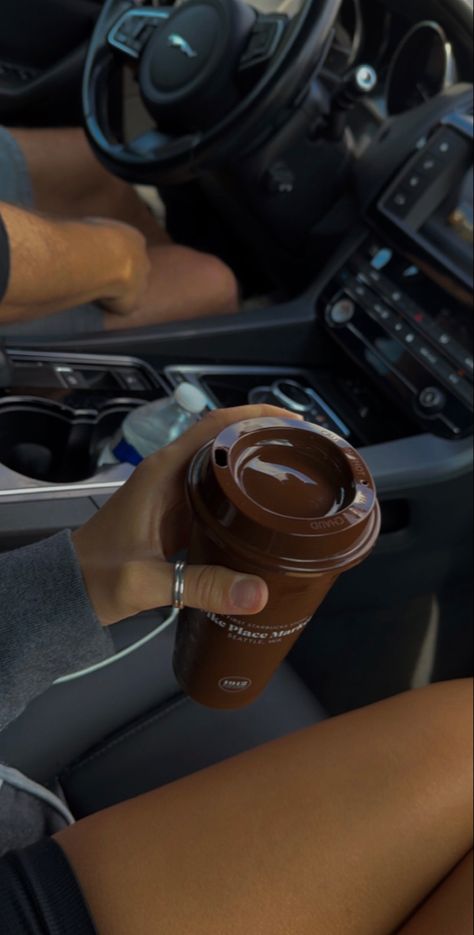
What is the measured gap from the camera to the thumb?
20.8 inches

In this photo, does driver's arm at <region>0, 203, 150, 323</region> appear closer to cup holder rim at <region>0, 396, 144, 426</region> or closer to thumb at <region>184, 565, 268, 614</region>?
cup holder rim at <region>0, 396, 144, 426</region>

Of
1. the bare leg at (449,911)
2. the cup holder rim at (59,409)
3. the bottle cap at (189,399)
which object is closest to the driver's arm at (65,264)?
the cup holder rim at (59,409)

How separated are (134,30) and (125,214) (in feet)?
1.31

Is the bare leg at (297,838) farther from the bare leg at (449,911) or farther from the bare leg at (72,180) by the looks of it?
the bare leg at (72,180)

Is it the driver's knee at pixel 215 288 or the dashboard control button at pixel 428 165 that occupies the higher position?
the dashboard control button at pixel 428 165

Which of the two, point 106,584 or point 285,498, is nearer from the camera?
point 285,498

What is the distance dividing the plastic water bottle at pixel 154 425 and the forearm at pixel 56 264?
0.19 meters

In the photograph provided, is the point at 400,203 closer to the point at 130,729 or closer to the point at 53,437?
the point at 53,437

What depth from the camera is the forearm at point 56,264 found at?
974 mm

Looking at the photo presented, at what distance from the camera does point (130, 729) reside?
2.95 feet

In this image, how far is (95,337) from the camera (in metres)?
1.19

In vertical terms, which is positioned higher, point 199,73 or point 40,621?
point 199,73

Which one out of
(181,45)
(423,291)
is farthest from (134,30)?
(423,291)

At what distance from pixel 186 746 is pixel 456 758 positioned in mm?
287
